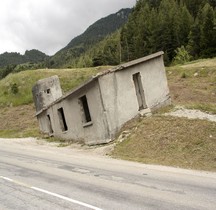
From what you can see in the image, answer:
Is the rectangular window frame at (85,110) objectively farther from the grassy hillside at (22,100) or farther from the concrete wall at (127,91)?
the grassy hillside at (22,100)

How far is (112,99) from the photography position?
60.4 ft

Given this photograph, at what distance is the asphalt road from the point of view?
812cm

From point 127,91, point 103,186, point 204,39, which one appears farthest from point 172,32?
point 103,186

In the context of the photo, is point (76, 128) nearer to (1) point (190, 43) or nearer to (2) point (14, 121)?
(2) point (14, 121)

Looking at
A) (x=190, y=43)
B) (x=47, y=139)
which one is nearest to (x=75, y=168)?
(x=47, y=139)

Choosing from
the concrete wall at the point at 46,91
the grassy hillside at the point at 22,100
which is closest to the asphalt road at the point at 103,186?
the grassy hillside at the point at 22,100

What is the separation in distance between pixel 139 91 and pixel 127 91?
136cm

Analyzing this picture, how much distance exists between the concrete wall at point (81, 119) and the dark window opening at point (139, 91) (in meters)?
2.77

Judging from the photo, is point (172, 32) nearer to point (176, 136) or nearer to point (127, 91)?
point (127, 91)

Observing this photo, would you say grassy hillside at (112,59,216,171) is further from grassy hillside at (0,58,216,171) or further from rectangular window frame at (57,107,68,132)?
rectangular window frame at (57,107,68,132)

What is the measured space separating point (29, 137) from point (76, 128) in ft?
26.5

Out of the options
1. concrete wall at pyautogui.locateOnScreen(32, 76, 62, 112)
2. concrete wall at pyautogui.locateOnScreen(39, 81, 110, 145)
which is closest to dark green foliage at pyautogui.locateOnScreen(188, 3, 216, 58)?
concrete wall at pyautogui.locateOnScreen(32, 76, 62, 112)

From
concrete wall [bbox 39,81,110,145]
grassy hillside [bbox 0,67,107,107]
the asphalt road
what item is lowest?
the asphalt road

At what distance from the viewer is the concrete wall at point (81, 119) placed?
18.6 m
